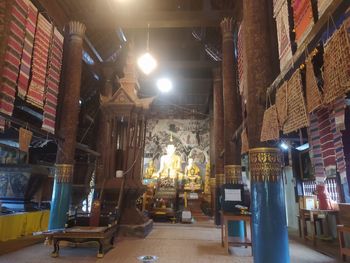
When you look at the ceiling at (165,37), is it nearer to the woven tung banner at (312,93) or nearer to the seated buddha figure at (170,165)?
the seated buddha figure at (170,165)

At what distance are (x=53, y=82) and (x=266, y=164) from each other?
637 cm

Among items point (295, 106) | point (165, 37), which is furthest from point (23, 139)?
point (165, 37)

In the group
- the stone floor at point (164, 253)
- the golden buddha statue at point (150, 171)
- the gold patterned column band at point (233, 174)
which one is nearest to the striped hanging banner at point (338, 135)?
the stone floor at point (164, 253)

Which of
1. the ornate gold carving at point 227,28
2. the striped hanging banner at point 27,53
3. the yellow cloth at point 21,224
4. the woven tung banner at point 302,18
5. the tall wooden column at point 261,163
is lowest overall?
the yellow cloth at point 21,224

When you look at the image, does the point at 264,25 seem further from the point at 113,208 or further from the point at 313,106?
the point at 113,208

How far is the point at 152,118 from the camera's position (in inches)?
673

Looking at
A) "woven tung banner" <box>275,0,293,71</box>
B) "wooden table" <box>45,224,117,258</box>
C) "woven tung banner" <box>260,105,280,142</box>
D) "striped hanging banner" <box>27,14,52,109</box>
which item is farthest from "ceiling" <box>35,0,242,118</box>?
"wooden table" <box>45,224,117,258</box>

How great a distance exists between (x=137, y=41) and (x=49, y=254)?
376 inches

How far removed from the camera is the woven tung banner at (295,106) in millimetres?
2893

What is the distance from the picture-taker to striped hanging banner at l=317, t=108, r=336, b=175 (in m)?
4.36

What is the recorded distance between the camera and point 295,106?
3.06 m

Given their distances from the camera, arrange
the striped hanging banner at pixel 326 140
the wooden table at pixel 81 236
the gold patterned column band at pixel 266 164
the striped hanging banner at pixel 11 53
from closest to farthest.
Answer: the gold patterned column band at pixel 266 164, the striped hanging banner at pixel 326 140, the wooden table at pixel 81 236, the striped hanging banner at pixel 11 53

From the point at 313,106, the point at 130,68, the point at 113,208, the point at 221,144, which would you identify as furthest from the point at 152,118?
the point at 313,106

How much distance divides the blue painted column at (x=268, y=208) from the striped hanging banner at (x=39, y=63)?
5527 millimetres
